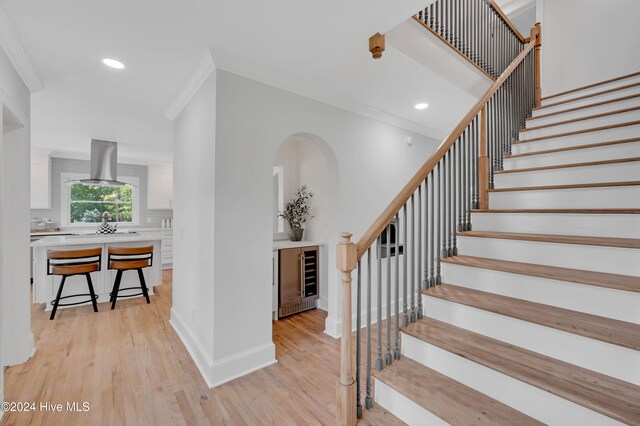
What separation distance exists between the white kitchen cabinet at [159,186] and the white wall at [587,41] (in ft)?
25.5

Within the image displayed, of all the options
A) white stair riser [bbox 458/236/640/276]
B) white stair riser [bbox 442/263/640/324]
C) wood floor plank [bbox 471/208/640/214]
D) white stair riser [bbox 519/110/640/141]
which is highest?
white stair riser [bbox 519/110/640/141]

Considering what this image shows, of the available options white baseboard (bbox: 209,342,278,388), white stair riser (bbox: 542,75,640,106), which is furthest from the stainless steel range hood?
white stair riser (bbox: 542,75,640,106)

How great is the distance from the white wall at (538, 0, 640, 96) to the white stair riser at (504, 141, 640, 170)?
96.0 inches

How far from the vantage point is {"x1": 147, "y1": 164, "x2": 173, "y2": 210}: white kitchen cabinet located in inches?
264

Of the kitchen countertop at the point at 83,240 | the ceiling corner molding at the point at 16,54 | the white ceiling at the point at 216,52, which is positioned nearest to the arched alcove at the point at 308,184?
the white ceiling at the point at 216,52

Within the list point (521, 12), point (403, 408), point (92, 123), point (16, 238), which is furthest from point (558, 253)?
point (92, 123)

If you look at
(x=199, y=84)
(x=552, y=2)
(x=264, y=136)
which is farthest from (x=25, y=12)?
(x=552, y=2)

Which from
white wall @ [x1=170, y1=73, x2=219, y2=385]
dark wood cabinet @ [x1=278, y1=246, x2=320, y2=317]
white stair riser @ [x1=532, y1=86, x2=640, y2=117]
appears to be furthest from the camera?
dark wood cabinet @ [x1=278, y1=246, x2=320, y2=317]

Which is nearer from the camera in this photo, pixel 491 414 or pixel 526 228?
pixel 491 414

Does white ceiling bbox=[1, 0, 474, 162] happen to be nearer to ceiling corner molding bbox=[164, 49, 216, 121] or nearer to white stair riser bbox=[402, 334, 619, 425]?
ceiling corner molding bbox=[164, 49, 216, 121]

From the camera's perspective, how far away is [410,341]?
5.50 feet

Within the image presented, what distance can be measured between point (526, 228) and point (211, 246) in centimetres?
242

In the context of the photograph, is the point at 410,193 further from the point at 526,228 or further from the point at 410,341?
the point at 526,228

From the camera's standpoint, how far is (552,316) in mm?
1423
